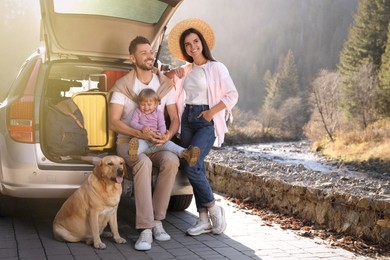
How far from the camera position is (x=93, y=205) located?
462 cm

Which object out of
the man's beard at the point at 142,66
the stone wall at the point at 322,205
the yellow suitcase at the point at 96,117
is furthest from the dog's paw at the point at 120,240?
the stone wall at the point at 322,205

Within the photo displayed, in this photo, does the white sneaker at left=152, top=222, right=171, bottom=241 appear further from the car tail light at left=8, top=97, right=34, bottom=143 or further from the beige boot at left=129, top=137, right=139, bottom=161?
the car tail light at left=8, top=97, right=34, bottom=143

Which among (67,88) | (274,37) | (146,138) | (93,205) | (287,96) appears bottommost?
(93,205)

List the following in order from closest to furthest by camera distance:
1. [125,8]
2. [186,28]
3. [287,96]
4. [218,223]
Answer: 1. [218,223]
2. [186,28]
3. [125,8]
4. [287,96]

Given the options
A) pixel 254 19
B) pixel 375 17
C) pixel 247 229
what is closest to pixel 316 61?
pixel 254 19

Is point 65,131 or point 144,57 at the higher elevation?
point 144,57

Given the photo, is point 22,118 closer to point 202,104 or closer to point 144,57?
point 144,57

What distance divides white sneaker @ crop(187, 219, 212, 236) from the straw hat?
1.73 meters

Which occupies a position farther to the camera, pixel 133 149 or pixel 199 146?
pixel 199 146

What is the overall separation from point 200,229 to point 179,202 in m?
1.16

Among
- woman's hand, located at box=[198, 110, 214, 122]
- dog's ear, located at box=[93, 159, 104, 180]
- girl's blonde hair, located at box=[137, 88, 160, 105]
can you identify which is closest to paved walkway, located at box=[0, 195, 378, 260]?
dog's ear, located at box=[93, 159, 104, 180]

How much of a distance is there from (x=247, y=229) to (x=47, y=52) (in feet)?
9.06

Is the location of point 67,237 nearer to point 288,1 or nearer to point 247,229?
point 247,229

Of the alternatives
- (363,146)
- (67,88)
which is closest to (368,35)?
(363,146)
